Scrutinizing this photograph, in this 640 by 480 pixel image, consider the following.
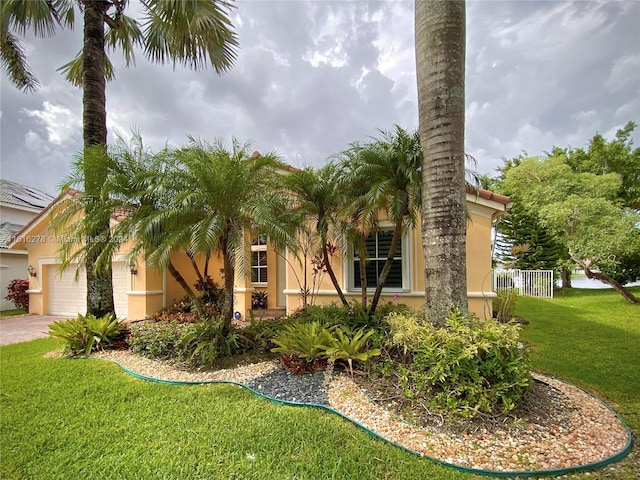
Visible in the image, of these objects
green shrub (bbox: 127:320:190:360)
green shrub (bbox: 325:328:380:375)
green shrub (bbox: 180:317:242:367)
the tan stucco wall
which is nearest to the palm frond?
the tan stucco wall

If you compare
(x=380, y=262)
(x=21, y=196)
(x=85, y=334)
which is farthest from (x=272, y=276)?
(x=21, y=196)

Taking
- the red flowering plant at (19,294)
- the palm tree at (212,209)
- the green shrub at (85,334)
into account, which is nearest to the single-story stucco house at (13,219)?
the red flowering plant at (19,294)

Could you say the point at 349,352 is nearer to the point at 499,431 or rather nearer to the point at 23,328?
the point at 499,431

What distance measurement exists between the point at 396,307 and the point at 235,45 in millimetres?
8161

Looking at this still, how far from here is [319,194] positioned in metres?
7.16

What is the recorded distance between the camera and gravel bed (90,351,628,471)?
313 centimetres

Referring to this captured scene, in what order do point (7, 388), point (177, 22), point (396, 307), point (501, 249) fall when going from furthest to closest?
point (501, 249) < point (396, 307) < point (177, 22) < point (7, 388)

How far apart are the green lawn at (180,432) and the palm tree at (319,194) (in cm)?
393

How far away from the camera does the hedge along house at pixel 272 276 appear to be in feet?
27.0

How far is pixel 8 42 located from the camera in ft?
34.1

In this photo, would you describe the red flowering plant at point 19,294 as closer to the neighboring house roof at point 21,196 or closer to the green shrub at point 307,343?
the neighboring house roof at point 21,196

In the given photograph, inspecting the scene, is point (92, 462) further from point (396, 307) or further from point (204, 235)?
point (396, 307)

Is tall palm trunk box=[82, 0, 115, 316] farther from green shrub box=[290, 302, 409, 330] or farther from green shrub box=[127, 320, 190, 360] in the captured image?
green shrub box=[290, 302, 409, 330]

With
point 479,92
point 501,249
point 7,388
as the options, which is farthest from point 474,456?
point 501,249
